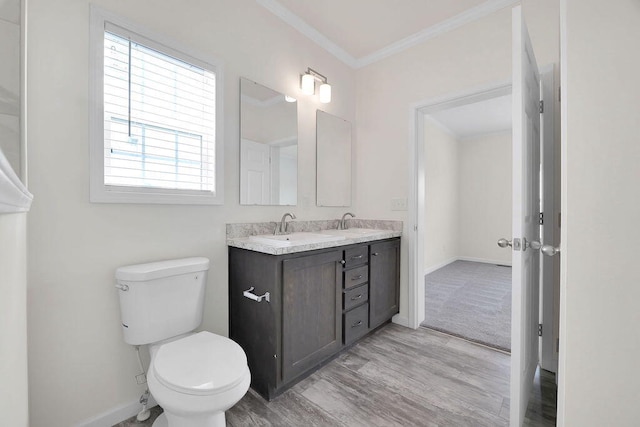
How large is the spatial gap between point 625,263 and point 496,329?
2004mm

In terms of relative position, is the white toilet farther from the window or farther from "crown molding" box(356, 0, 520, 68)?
"crown molding" box(356, 0, 520, 68)

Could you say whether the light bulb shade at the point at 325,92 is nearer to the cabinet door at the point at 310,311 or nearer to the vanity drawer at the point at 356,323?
the cabinet door at the point at 310,311

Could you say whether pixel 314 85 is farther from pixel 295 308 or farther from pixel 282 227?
pixel 295 308

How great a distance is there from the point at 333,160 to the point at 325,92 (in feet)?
2.04

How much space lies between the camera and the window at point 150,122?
134 centimetres

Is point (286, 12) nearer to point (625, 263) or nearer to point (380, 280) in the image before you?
point (380, 280)

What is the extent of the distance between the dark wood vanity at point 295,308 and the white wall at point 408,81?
80 centimetres

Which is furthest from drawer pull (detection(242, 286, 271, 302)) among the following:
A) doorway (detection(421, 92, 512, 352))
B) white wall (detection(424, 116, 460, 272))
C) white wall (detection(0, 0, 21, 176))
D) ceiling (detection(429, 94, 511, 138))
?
white wall (detection(424, 116, 460, 272))

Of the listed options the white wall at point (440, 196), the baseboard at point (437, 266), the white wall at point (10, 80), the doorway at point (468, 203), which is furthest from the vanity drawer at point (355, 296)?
the baseboard at point (437, 266)

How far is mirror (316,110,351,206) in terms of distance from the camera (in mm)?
2539

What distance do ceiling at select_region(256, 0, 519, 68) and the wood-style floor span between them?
2.68 meters

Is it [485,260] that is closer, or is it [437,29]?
[437,29]

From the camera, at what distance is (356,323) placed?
2074 mm

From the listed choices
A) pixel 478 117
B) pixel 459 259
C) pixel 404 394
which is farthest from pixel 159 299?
pixel 459 259
